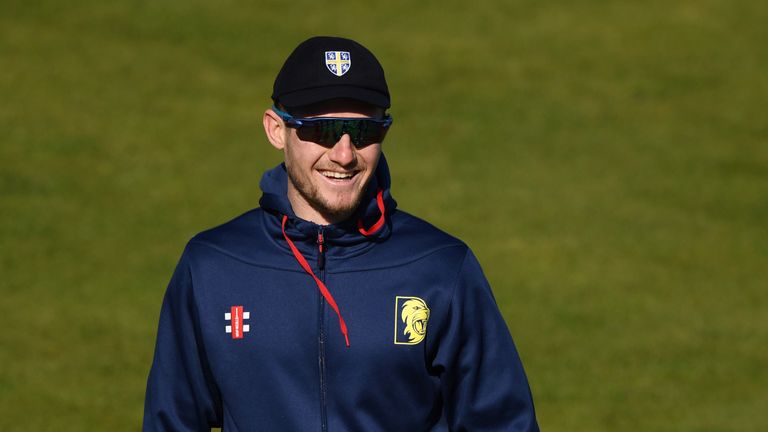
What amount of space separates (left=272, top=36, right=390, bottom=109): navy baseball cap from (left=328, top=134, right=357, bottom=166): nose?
0.14 meters

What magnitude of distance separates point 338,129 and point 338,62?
21 cm

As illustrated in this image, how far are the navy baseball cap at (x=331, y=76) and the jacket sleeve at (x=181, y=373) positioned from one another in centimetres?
67

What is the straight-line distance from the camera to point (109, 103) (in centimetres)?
1681

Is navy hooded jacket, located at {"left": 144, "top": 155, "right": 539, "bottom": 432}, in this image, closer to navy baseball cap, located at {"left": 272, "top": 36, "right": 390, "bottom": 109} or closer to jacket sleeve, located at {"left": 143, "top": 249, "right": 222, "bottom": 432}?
jacket sleeve, located at {"left": 143, "top": 249, "right": 222, "bottom": 432}

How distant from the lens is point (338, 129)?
4648 mm

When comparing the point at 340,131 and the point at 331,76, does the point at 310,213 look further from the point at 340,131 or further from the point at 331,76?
the point at 331,76

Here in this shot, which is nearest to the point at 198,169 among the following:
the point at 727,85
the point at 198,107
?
the point at 198,107

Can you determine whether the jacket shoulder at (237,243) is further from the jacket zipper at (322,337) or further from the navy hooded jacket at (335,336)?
the jacket zipper at (322,337)

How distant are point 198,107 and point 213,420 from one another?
12.2m

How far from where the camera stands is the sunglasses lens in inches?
183

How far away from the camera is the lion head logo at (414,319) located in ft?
15.2

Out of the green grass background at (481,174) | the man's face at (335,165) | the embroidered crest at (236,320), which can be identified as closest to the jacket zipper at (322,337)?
the man's face at (335,165)

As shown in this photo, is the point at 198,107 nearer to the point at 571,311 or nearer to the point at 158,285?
the point at 158,285

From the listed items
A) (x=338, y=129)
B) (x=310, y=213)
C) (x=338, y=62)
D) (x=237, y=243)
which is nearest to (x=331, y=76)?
(x=338, y=62)
